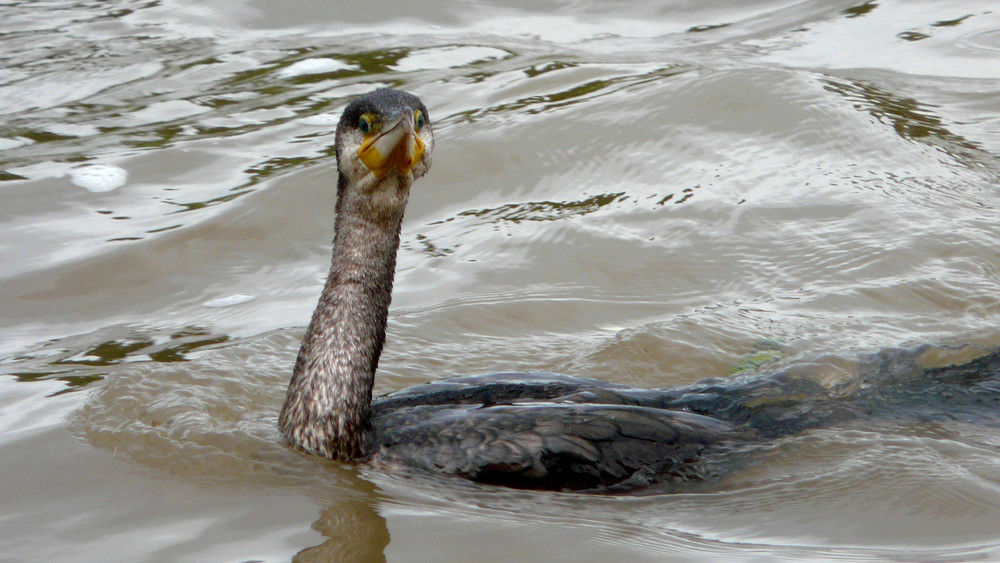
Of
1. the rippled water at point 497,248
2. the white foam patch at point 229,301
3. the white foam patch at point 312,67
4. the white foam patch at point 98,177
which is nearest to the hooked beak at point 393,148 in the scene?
the rippled water at point 497,248

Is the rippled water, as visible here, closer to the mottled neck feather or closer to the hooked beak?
the mottled neck feather

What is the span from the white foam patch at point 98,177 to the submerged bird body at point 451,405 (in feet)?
11.7

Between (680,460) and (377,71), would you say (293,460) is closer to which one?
(680,460)

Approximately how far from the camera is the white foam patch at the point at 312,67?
945cm

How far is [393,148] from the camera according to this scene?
165 inches

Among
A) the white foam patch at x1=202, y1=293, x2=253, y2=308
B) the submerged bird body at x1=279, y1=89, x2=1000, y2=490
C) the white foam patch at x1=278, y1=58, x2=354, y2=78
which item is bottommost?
the white foam patch at x1=202, y1=293, x2=253, y2=308

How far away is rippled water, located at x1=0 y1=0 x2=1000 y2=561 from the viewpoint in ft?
12.8

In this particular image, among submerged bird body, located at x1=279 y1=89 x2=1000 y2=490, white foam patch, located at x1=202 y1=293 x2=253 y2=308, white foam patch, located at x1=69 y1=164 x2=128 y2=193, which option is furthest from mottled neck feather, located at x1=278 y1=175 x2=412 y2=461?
white foam patch, located at x1=69 y1=164 x2=128 y2=193

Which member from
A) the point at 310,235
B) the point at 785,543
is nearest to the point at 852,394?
the point at 785,543

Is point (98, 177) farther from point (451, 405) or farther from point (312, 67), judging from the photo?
point (451, 405)

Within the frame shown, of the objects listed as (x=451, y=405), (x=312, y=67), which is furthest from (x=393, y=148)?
(x=312, y=67)

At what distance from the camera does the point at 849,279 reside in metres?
6.49

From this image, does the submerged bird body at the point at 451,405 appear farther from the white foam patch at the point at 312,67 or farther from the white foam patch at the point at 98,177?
the white foam patch at the point at 312,67

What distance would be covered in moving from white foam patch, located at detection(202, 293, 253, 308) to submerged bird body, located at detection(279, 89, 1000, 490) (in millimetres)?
1884
